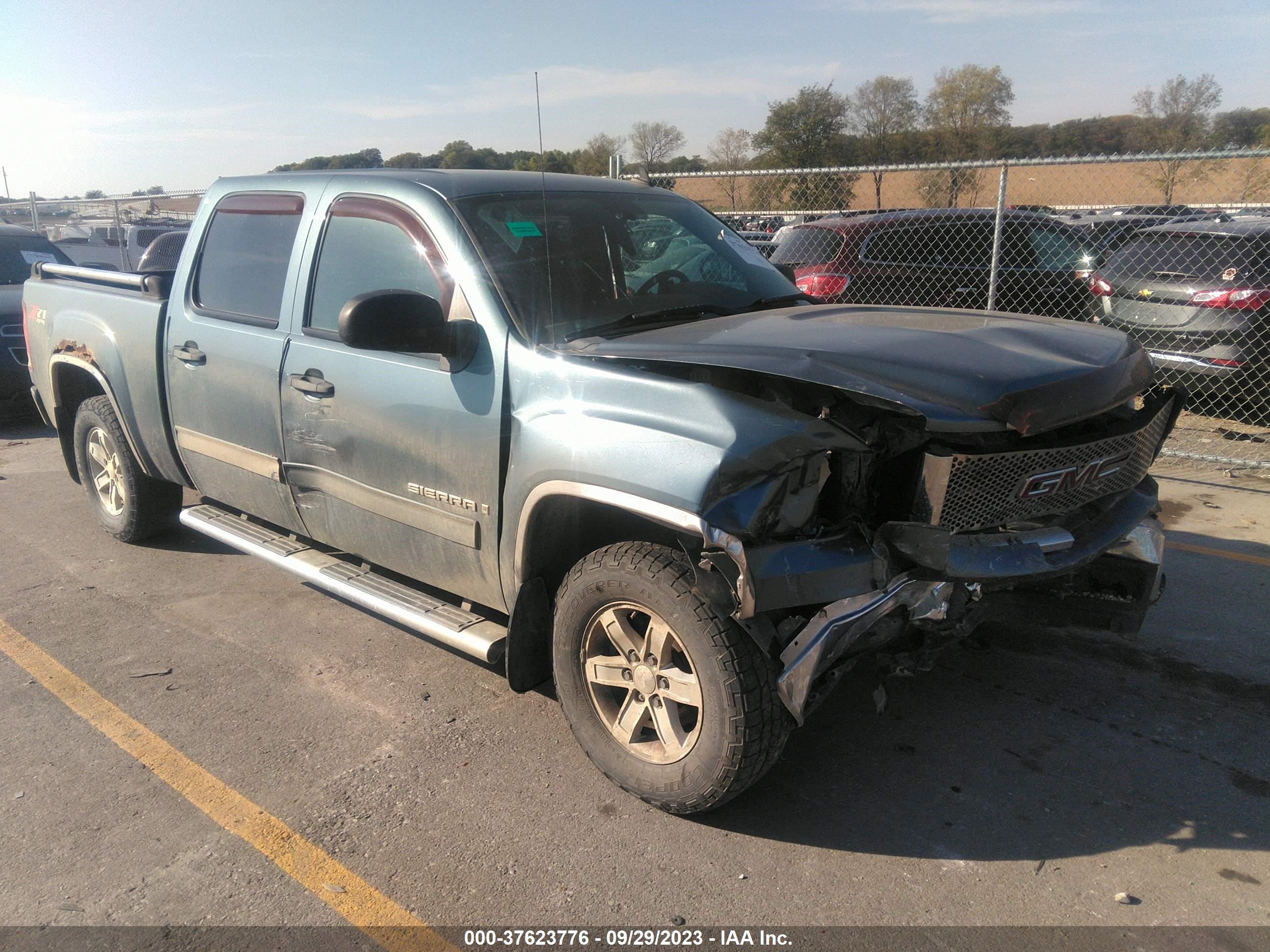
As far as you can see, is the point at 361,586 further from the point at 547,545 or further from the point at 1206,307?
the point at 1206,307

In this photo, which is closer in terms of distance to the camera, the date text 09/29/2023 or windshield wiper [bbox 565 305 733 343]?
the date text 09/29/2023

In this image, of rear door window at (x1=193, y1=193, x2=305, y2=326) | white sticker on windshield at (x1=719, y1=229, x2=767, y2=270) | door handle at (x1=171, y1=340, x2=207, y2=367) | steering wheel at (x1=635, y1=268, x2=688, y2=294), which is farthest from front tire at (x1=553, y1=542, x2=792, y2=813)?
door handle at (x1=171, y1=340, x2=207, y2=367)

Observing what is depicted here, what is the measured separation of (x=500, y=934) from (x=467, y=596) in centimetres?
129

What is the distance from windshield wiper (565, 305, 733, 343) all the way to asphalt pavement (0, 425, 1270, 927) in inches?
59.3

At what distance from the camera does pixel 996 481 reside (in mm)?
2789

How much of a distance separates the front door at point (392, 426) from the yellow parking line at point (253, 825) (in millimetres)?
1011

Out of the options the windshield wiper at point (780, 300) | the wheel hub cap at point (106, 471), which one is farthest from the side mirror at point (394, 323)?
the wheel hub cap at point (106, 471)

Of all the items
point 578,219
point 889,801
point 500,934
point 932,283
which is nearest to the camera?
point 500,934

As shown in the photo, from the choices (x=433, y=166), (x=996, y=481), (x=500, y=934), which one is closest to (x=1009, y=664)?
(x=996, y=481)

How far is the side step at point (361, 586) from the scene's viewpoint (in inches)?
131

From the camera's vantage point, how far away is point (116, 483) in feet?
18.4

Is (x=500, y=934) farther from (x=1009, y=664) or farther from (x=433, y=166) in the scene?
(x=433, y=166)

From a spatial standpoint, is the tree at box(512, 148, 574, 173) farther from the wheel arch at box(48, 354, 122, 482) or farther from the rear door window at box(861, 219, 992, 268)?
the rear door window at box(861, 219, 992, 268)

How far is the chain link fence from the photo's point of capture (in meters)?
7.48
